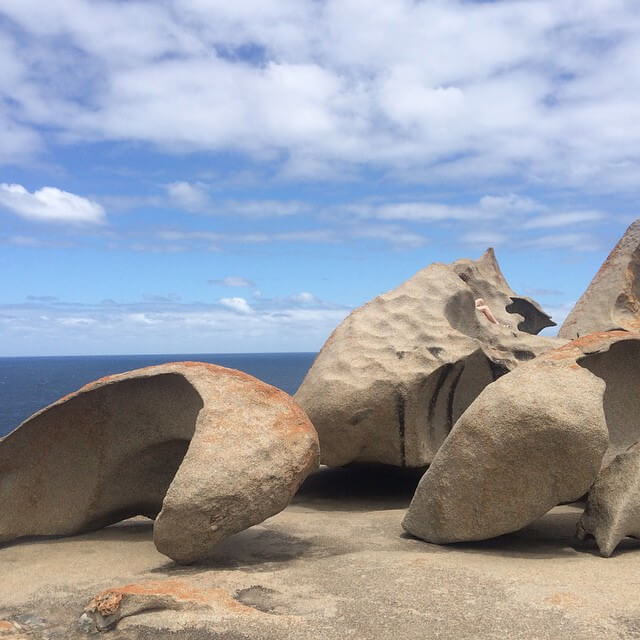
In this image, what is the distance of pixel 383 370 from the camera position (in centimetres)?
730

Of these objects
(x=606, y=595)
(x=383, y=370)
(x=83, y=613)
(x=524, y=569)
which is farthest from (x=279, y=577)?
(x=383, y=370)

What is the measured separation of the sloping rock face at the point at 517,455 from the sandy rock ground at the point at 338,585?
0.24 metres

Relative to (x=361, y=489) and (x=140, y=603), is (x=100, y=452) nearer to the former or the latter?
(x=140, y=603)

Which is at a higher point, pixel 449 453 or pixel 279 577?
pixel 449 453

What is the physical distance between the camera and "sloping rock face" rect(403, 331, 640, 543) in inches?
195

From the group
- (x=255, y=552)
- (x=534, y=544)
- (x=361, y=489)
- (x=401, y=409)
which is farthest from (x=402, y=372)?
(x=255, y=552)

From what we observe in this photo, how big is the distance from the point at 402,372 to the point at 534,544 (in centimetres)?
224

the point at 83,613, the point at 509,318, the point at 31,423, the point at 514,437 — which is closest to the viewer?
the point at 83,613

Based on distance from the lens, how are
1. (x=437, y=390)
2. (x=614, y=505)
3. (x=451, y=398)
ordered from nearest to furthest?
(x=614, y=505) → (x=437, y=390) → (x=451, y=398)

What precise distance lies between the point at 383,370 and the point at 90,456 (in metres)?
2.76

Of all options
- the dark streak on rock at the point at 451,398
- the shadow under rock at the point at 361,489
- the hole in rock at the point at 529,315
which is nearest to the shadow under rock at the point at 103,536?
the shadow under rock at the point at 361,489

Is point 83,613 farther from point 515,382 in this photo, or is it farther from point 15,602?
point 515,382

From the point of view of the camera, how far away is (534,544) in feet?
17.9

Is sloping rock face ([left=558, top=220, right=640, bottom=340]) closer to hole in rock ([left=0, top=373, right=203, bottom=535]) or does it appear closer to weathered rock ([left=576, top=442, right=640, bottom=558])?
weathered rock ([left=576, top=442, right=640, bottom=558])
